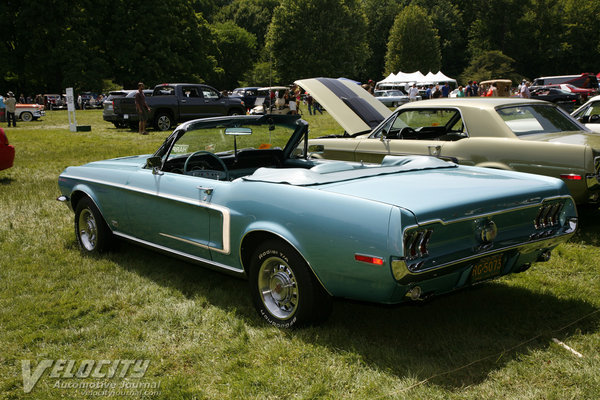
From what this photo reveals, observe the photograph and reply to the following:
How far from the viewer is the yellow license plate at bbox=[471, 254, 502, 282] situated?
3547mm

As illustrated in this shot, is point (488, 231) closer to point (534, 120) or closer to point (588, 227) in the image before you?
point (588, 227)

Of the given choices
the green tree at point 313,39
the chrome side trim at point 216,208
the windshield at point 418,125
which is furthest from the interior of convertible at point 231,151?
the green tree at point 313,39

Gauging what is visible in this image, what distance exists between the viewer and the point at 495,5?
76.1 metres

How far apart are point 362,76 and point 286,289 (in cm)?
8302

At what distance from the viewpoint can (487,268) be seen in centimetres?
362

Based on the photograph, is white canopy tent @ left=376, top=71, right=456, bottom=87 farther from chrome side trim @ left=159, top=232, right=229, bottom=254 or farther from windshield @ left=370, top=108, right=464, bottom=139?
chrome side trim @ left=159, top=232, right=229, bottom=254

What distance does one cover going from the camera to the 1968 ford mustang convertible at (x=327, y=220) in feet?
10.7

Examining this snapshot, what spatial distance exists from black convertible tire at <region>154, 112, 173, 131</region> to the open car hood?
41.0 feet

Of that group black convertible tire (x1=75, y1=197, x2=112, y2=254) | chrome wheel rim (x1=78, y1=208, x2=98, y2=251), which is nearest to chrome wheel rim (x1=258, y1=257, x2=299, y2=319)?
black convertible tire (x1=75, y1=197, x2=112, y2=254)

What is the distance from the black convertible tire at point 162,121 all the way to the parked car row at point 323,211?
15114mm

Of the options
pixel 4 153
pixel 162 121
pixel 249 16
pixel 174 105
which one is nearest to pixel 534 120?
pixel 4 153

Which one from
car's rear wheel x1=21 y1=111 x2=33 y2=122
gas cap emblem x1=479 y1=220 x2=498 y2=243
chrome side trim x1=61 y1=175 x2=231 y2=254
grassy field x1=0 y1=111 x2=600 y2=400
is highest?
gas cap emblem x1=479 y1=220 x2=498 y2=243

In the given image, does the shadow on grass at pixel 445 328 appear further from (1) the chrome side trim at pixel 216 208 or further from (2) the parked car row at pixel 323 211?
(1) the chrome side trim at pixel 216 208

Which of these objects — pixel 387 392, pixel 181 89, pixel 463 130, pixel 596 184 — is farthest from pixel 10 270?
pixel 181 89
